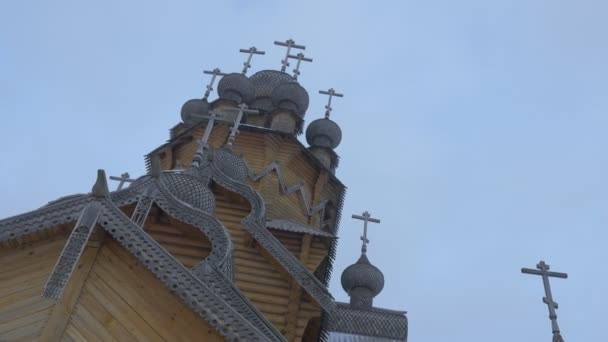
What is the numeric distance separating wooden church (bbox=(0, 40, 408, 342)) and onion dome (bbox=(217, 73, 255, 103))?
129 inches

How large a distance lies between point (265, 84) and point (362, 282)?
676 centimetres

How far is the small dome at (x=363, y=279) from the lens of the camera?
16438 millimetres

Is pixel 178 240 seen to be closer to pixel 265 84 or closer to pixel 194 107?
pixel 194 107

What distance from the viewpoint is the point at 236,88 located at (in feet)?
57.6

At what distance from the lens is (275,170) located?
45.7 feet

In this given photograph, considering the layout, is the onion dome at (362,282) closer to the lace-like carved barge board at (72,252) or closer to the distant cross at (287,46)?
the distant cross at (287,46)

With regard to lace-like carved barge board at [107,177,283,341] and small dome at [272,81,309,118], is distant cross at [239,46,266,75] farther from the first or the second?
lace-like carved barge board at [107,177,283,341]

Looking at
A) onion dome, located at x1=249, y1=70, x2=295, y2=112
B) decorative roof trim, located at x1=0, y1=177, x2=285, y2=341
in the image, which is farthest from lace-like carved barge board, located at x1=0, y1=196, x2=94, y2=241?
onion dome, located at x1=249, y1=70, x2=295, y2=112

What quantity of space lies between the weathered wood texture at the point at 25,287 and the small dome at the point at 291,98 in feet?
38.8

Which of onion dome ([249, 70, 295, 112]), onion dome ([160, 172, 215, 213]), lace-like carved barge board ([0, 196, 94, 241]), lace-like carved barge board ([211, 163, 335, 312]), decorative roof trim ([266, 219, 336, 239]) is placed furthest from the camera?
onion dome ([249, 70, 295, 112])

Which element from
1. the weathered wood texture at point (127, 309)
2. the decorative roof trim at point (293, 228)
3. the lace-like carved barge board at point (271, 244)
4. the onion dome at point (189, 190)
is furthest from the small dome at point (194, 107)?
the weathered wood texture at point (127, 309)

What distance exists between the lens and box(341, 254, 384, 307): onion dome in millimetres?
16359

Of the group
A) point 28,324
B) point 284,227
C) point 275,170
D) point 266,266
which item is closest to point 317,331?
point 266,266

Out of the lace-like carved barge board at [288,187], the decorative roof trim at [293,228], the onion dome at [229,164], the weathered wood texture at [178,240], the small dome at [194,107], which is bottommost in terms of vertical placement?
the weathered wood texture at [178,240]
